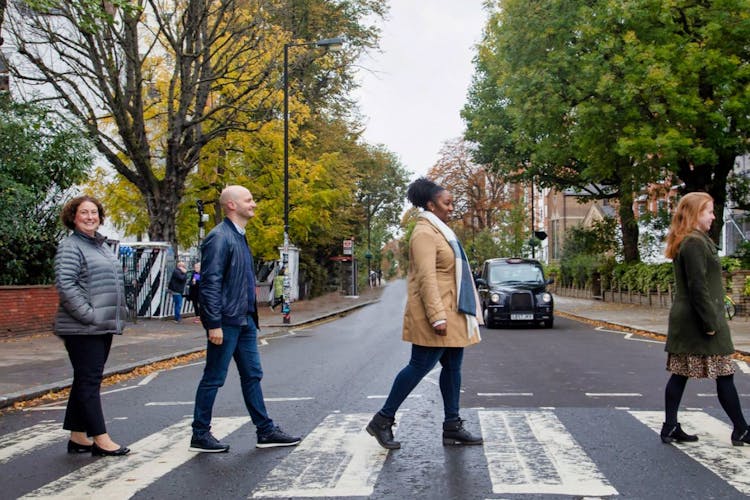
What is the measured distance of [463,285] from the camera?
596 centimetres

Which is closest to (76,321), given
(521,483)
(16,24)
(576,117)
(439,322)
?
(439,322)

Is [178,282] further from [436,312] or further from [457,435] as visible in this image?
[436,312]

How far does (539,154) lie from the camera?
28812 millimetres

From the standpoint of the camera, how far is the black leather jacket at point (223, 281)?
5.80 meters

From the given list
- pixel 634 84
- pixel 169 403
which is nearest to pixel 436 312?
pixel 169 403

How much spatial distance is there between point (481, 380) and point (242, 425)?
154 inches

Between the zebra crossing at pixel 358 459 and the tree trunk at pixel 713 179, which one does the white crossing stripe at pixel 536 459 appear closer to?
the zebra crossing at pixel 358 459

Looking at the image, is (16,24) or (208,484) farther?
(16,24)

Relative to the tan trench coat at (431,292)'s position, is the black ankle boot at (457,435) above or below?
below

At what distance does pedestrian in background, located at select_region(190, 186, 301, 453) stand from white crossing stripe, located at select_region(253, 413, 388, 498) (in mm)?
343

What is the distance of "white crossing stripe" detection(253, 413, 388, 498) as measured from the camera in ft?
15.8

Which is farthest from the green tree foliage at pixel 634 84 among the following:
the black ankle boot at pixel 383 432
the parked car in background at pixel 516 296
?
the black ankle boot at pixel 383 432

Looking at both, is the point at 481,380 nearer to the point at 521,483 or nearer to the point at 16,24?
the point at 521,483

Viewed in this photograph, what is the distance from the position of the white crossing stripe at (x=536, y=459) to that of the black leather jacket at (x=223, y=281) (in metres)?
2.05
